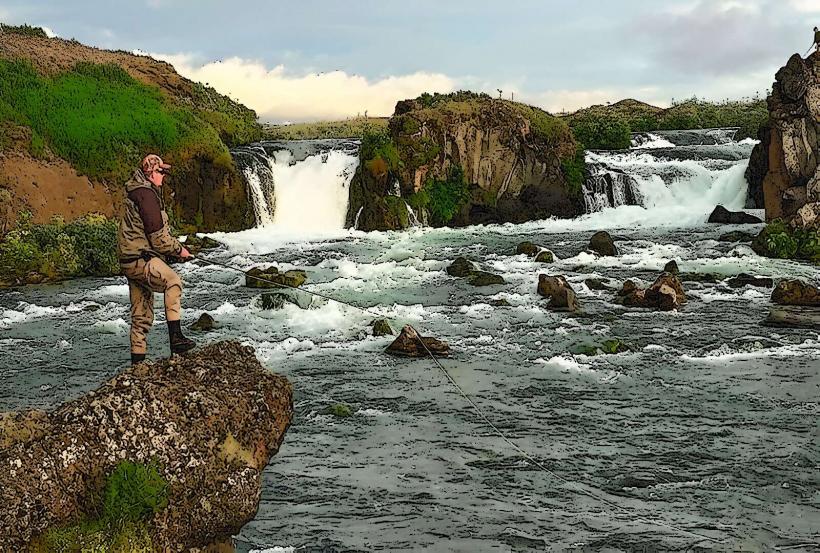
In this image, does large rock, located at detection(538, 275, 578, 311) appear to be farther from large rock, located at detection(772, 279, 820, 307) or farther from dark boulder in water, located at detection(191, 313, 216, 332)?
dark boulder in water, located at detection(191, 313, 216, 332)

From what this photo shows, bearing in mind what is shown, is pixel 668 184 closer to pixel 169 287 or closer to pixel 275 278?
pixel 275 278

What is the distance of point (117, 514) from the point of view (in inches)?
221

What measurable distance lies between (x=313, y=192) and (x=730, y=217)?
52.5 ft

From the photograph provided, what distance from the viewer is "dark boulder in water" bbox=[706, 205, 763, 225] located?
30.1m

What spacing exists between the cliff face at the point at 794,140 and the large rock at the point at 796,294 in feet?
25.2

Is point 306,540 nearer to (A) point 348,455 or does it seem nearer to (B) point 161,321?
(A) point 348,455

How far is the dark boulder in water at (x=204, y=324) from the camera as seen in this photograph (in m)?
16.8

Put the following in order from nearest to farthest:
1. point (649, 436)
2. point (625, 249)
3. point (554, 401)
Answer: point (649, 436)
point (554, 401)
point (625, 249)

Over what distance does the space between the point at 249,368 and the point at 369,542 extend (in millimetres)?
1887

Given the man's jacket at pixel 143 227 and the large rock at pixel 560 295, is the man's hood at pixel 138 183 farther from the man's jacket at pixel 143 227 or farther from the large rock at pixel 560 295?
the large rock at pixel 560 295

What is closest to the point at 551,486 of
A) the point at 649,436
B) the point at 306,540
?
the point at 649,436

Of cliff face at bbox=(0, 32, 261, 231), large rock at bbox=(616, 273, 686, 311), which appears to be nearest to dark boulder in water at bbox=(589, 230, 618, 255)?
large rock at bbox=(616, 273, 686, 311)

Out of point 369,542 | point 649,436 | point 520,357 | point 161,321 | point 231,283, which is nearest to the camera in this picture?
point 369,542

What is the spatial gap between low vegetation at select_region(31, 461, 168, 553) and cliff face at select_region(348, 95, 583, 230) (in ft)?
88.5
